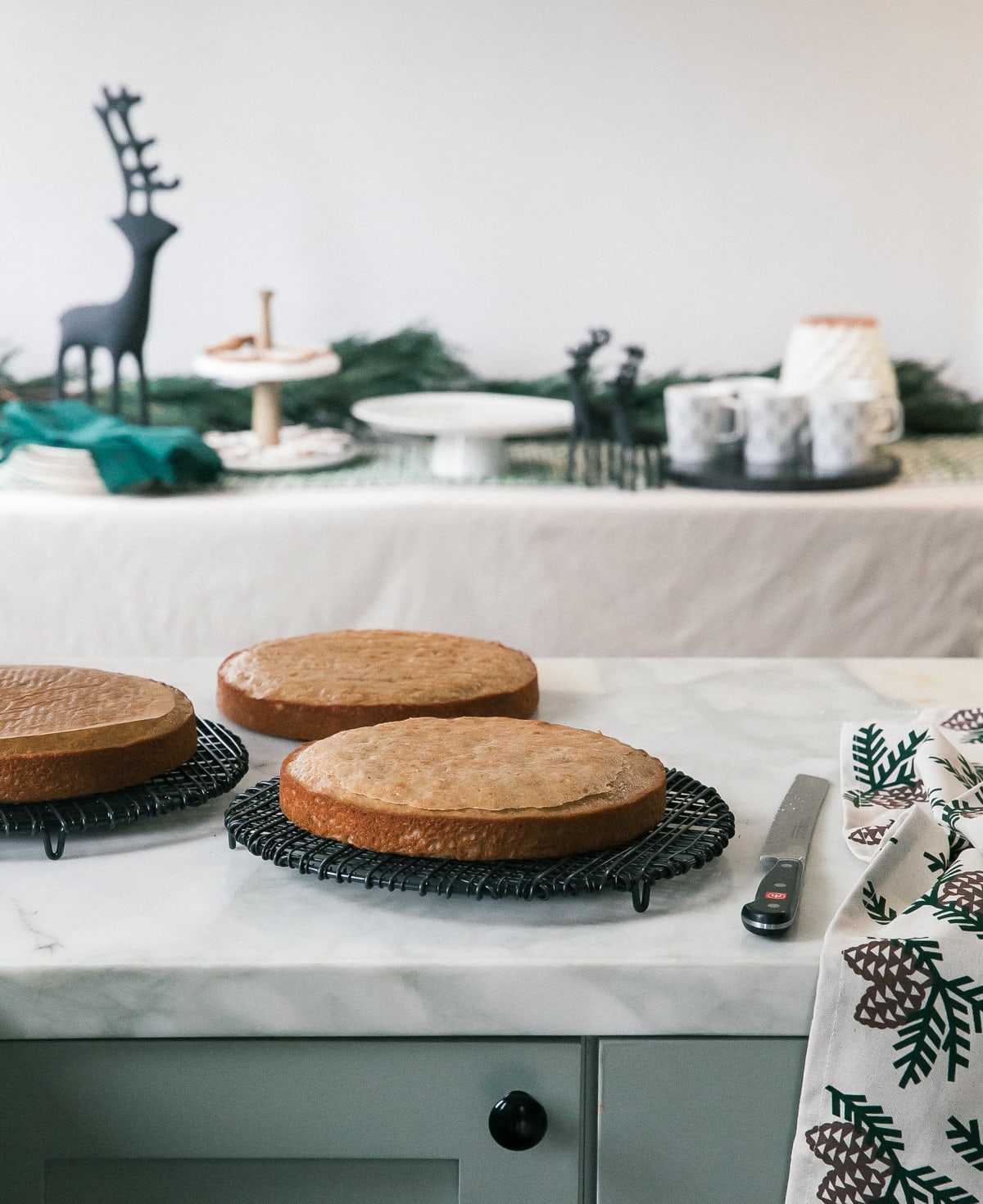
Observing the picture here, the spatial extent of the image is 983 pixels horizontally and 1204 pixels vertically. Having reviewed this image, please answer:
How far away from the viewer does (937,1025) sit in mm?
665

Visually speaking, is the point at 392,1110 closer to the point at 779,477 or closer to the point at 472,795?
the point at 472,795

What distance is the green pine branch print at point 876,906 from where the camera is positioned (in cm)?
73

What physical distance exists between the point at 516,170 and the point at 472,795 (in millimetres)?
2265

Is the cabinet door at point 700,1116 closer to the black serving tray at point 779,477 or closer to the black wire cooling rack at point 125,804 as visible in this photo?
the black wire cooling rack at point 125,804

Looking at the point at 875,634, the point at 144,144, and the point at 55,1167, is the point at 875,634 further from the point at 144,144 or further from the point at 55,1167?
the point at 55,1167

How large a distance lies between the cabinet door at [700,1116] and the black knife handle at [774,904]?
0.06 metres

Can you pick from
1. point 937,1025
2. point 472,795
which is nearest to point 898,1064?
point 937,1025

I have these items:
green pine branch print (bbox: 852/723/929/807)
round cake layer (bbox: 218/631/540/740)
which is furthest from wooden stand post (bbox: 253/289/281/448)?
green pine branch print (bbox: 852/723/929/807)

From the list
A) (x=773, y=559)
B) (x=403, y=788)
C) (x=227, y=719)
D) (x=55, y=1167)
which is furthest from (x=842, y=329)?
(x=55, y=1167)

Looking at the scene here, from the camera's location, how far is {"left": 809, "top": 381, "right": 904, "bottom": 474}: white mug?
2328 millimetres

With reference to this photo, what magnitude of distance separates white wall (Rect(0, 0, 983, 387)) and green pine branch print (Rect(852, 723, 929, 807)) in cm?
197

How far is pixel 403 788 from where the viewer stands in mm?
754

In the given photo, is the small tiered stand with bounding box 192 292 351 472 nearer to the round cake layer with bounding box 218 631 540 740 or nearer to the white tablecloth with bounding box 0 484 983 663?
the white tablecloth with bounding box 0 484 983 663

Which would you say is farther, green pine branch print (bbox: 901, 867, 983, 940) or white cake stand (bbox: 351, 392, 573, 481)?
white cake stand (bbox: 351, 392, 573, 481)
